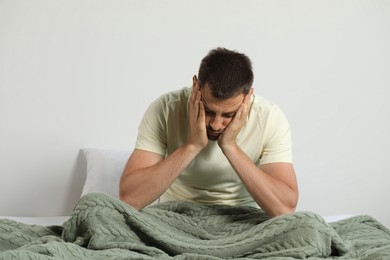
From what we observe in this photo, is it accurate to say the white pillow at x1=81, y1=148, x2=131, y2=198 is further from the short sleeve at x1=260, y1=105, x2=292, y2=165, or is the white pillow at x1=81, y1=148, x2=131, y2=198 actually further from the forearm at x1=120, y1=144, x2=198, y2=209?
the short sleeve at x1=260, y1=105, x2=292, y2=165

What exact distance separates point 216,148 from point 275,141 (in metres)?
0.21

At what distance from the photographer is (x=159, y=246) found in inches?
90.0

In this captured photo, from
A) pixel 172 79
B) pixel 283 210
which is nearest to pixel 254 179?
pixel 283 210

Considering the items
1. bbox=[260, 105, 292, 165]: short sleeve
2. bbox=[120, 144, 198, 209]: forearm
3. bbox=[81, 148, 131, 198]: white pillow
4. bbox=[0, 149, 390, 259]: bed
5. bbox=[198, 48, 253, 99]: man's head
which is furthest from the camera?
bbox=[81, 148, 131, 198]: white pillow

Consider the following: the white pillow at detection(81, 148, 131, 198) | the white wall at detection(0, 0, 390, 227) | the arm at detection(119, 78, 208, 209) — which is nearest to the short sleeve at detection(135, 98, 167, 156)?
the arm at detection(119, 78, 208, 209)

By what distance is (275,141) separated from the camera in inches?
108

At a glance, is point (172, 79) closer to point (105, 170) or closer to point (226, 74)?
point (105, 170)

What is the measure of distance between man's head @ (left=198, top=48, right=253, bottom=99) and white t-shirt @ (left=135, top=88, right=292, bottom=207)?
207 millimetres

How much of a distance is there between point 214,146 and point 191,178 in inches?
5.8

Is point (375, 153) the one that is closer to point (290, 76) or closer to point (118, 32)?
point (290, 76)

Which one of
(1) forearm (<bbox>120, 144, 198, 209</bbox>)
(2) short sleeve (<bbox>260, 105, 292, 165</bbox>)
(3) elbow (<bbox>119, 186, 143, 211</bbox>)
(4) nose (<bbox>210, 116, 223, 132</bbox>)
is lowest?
(3) elbow (<bbox>119, 186, 143, 211</bbox>)

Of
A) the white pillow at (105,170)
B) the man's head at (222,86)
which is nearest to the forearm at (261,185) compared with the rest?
the man's head at (222,86)

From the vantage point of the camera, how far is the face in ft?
8.35

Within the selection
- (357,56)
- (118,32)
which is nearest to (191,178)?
(118,32)
